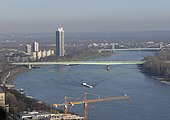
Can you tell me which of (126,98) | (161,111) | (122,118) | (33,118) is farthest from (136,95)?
(33,118)

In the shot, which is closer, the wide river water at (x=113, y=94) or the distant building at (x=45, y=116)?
the distant building at (x=45, y=116)

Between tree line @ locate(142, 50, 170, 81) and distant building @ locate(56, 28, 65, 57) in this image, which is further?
distant building @ locate(56, 28, 65, 57)

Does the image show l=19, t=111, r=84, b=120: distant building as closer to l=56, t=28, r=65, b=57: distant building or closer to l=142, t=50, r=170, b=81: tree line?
l=142, t=50, r=170, b=81: tree line

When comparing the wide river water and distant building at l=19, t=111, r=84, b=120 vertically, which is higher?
distant building at l=19, t=111, r=84, b=120

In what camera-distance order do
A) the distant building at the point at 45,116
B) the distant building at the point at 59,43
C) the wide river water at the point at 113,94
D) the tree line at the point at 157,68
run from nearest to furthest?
the distant building at the point at 45,116 → the wide river water at the point at 113,94 → the tree line at the point at 157,68 → the distant building at the point at 59,43

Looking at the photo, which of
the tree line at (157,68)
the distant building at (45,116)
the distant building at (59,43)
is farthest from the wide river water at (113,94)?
the distant building at (59,43)

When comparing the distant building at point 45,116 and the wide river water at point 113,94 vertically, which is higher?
the distant building at point 45,116

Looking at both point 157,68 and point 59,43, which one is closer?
point 157,68

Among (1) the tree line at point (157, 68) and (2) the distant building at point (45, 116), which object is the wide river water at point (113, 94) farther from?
(1) the tree line at point (157, 68)

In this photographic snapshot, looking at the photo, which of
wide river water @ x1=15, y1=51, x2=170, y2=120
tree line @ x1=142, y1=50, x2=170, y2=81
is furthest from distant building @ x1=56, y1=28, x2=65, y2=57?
wide river water @ x1=15, y1=51, x2=170, y2=120

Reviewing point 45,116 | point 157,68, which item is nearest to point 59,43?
point 157,68

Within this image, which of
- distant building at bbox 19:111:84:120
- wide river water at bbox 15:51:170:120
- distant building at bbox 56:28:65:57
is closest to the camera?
distant building at bbox 19:111:84:120

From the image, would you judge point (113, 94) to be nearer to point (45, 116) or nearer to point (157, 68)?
point (45, 116)
